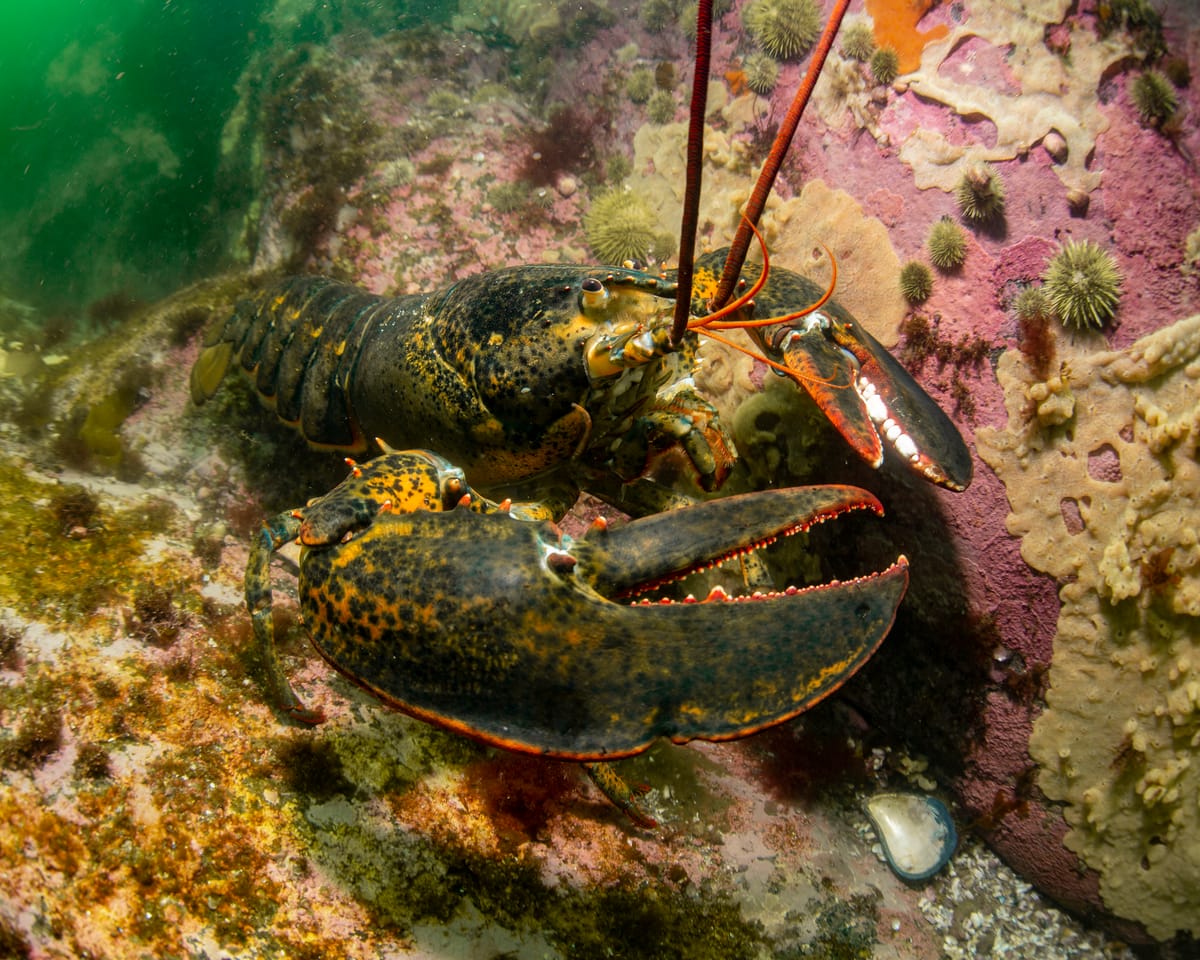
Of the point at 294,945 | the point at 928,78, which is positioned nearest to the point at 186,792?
the point at 294,945

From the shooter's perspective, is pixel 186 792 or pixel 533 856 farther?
pixel 533 856

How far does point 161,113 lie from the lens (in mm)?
9117

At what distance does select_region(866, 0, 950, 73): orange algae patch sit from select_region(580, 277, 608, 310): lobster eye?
2.67 m

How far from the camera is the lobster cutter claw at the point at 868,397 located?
8.62 feet

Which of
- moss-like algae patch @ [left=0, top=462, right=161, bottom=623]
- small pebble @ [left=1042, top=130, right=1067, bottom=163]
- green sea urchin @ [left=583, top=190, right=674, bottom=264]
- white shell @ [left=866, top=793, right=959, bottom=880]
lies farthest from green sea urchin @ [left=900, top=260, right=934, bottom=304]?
moss-like algae patch @ [left=0, top=462, right=161, bottom=623]

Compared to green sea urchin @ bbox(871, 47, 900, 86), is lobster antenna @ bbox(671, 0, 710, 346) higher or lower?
lower

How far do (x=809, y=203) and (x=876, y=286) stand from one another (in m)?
0.85

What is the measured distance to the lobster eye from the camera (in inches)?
110

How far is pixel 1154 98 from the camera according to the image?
2945 millimetres

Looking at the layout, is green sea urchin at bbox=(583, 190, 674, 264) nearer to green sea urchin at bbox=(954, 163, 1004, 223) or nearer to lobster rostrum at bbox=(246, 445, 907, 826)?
green sea urchin at bbox=(954, 163, 1004, 223)

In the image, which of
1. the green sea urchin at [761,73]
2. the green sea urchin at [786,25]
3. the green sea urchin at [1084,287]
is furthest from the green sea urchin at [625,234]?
the green sea urchin at [1084,287]

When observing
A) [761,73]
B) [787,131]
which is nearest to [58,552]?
[787,131]

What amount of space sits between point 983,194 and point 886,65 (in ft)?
4.14

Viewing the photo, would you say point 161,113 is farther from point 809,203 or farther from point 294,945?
point 294,945
